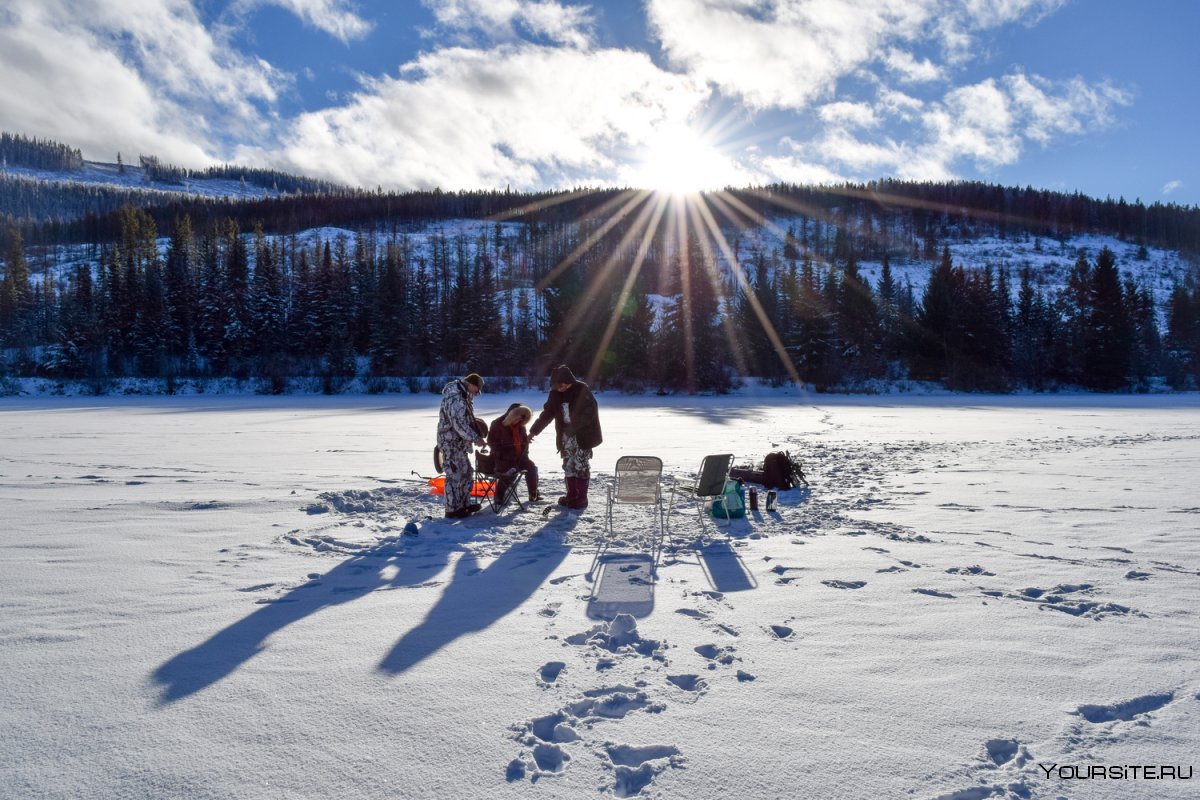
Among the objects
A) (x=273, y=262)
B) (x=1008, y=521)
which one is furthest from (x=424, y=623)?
(x=273, y=262)

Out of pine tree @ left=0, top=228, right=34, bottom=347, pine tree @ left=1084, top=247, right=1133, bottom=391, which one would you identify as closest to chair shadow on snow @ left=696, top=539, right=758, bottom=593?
pine tree @ left=1084, top=247, right=1133, bottom=391

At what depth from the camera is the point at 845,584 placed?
4.76 meters

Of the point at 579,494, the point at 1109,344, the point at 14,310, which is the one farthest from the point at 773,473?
the point at 14,310

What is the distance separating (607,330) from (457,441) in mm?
32923

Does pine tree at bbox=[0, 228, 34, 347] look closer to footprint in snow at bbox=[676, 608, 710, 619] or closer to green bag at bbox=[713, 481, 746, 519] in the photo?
green bag at bbox=[713, 481, 746, 519]

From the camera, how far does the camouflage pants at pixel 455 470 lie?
718 centimetres

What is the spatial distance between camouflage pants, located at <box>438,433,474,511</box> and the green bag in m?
3.01

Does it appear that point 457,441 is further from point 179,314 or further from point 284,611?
point 179,314

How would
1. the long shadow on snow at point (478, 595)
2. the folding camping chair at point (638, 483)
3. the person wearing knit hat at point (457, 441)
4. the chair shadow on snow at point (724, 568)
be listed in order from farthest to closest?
1. the person wearing knit hat at point (457, 441)
2. the folding camping chair at point (638, 483)
3. the chair shadow on snow at point (724, 568)
4. the long shadow on snow at point (478, 595)

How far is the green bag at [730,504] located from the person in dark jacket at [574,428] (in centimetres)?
166

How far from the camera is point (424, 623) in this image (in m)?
4.02

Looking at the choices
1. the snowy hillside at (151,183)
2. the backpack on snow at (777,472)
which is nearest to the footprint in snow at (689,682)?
Result: the backpack on snow at (777,472)

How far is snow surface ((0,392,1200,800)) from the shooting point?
2525 millimetres

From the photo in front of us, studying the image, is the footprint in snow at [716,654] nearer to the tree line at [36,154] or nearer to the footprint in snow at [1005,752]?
the footprint in snow at [1005,752]
